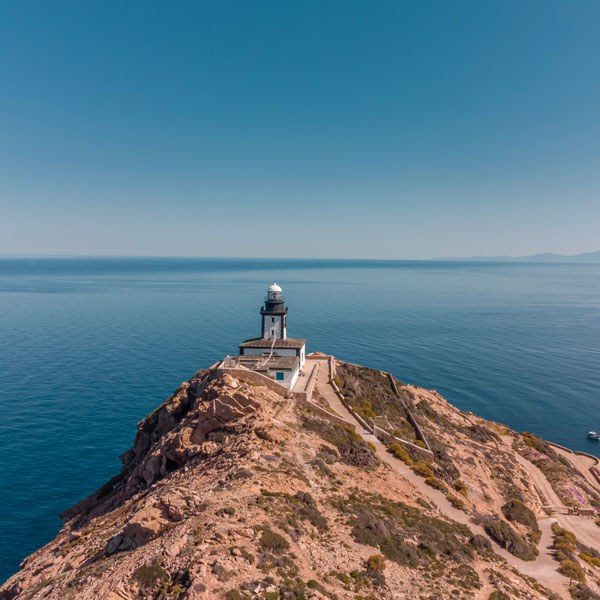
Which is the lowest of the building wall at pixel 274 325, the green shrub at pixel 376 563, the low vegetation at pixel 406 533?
the low vegetation at pixel 406 533

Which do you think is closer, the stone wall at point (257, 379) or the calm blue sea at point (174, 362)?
the stone wall at point (257, 379)

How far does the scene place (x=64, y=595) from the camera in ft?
58.0

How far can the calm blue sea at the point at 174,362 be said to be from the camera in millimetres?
45562

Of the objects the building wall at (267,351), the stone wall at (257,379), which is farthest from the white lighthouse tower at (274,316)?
the stone wall at (257,379)

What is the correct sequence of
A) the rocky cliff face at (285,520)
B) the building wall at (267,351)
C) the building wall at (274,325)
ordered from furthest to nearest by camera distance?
the building wall at (274,325), the building wall at (267,351), the rocky cliff face at (285,520)

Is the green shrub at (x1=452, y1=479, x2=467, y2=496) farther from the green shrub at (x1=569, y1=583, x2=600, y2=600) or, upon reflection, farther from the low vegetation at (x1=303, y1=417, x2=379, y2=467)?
the green shrub at (x1=569, y1=583, x2=600, y2=600)

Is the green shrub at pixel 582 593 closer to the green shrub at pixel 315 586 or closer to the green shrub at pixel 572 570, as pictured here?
the green shrub at pixel 572 570

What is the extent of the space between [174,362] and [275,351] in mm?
41018

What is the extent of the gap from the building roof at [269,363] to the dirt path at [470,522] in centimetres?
554

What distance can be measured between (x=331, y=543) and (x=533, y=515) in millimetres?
23739

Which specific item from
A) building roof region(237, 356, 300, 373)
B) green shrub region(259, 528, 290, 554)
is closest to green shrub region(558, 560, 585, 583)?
green shrub region(259, 528, 290, 554)

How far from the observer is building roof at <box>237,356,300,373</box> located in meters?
37.7

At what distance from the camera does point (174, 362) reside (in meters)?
78.7

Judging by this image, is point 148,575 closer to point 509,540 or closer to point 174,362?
point 509,540
